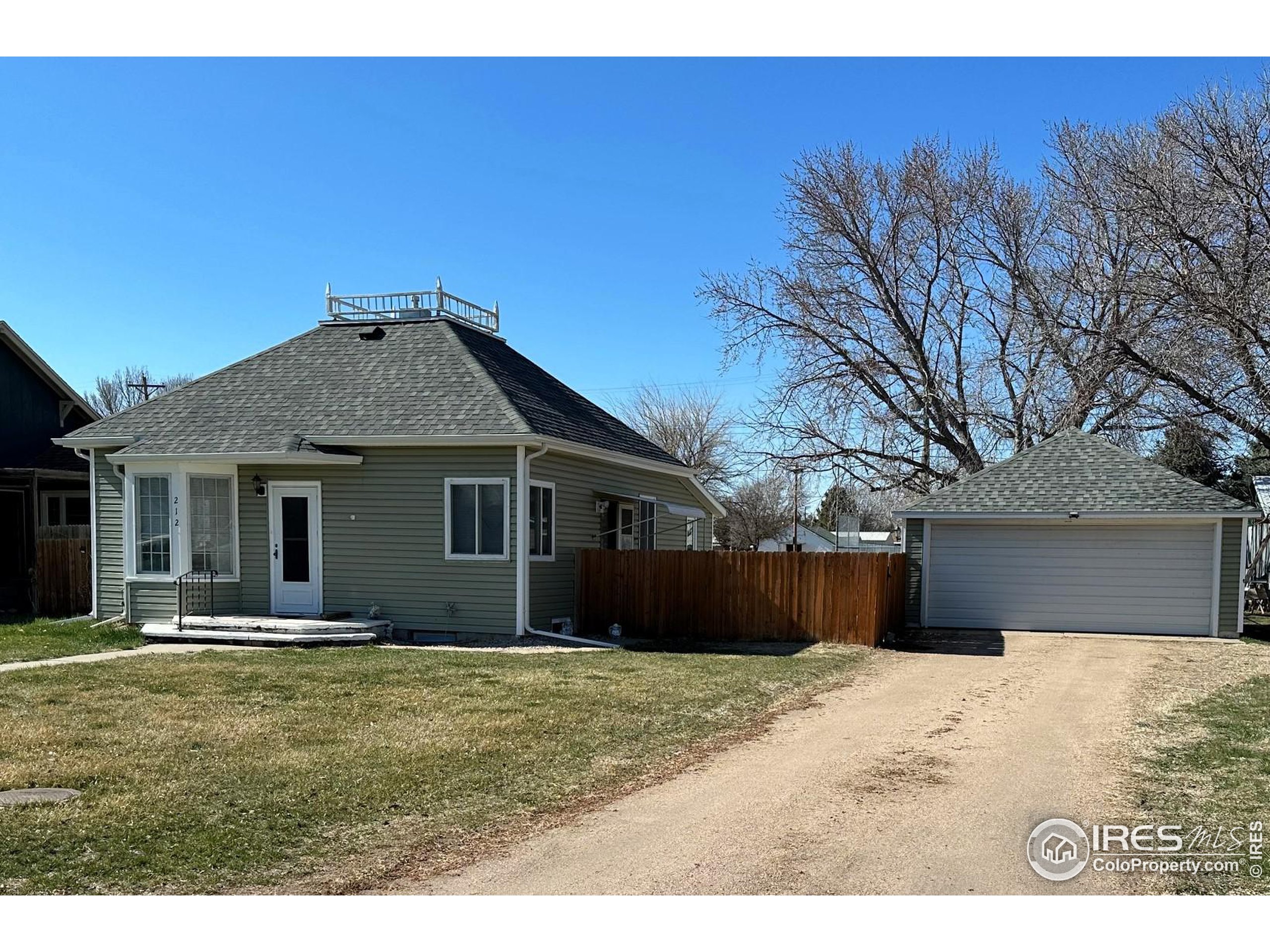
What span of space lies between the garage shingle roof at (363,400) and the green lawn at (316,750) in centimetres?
387

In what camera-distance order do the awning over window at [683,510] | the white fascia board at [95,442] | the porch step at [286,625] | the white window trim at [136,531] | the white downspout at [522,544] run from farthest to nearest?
the awning over window at [683,510]
the white fascia board at [95,442]
the white window trim at [136,531]
the white downspout at [522,544]
the porch step at [286,625]

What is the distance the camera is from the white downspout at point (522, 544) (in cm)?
1537

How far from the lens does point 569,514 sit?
17172 mm

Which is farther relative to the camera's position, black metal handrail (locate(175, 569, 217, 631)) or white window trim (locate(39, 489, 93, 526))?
white window trim (locate(39, 489, 93, 526))

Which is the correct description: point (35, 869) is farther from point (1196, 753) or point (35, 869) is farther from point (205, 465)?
point (205, 465)

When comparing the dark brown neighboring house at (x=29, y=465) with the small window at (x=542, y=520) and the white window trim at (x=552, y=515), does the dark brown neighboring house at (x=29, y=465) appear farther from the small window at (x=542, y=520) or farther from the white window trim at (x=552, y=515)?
the small window at (x=542, y=520)

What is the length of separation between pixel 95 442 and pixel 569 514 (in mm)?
7448

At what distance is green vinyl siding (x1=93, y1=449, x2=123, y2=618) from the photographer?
17.0 m

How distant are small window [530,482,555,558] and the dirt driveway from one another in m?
5.89

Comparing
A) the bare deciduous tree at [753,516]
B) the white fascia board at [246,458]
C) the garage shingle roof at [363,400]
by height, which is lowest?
the bare deciduous tree at [753,516]

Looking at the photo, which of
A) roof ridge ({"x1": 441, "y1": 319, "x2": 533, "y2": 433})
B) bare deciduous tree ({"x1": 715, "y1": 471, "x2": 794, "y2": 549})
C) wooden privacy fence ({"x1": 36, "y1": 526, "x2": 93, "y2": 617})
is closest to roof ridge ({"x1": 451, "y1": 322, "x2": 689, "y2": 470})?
roof ridge ({"x1": 441, "y1": 319, "x2": 533, "y2": 433})

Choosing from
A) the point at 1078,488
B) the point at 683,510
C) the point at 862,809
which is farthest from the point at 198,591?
the point at 1078,488

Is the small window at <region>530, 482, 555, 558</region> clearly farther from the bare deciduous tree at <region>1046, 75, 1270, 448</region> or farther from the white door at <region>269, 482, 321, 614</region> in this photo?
the bare deciduous tree at <region>1046, 75, 1270, 448</region>

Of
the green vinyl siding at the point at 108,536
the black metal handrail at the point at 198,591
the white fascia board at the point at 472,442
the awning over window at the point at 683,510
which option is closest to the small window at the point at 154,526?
the black metal handrail at the point at 198,591
